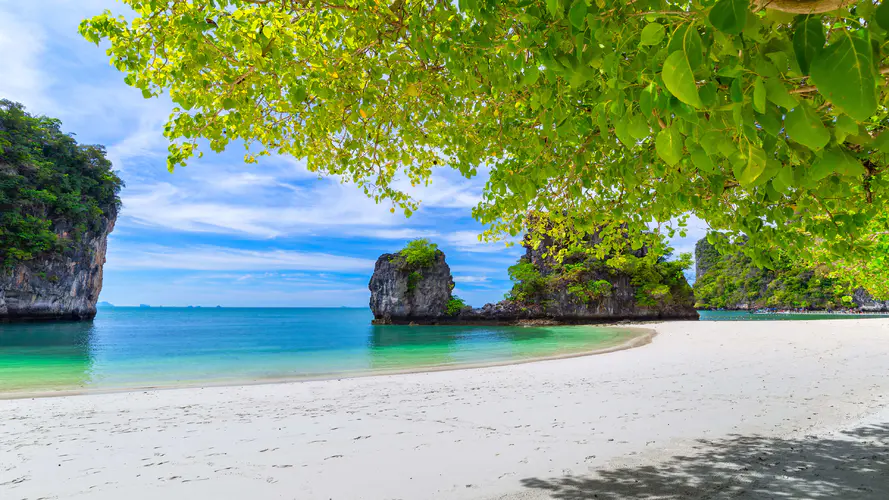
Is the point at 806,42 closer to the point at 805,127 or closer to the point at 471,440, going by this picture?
the point at 805,127

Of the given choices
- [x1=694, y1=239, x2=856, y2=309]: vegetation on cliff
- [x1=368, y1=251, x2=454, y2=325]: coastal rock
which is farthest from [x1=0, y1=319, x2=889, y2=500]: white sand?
[x1=694, y1=239, x2=856, y2=309]: vegetation on cliff

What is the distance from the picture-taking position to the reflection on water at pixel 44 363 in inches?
511

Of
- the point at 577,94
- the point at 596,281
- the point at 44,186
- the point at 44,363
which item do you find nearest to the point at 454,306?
the point at 596,281

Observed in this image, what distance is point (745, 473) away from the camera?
13.6 ft

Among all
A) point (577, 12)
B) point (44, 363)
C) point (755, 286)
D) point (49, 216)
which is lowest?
point (44, 363)

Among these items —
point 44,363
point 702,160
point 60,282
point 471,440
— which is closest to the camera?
point 702,160

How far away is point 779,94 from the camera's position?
1.39m

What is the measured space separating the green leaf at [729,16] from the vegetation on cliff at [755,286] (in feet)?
245

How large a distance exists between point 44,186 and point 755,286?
131 meters

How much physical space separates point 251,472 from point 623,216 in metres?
A: 5.18

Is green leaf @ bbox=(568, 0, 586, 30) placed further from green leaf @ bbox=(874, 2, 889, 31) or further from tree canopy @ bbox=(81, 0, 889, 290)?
green leaf @ bbox=(874, 2, 889, 31)

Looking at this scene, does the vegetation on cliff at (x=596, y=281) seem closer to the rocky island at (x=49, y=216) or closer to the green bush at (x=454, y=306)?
the green bush at (x=454, y=306)

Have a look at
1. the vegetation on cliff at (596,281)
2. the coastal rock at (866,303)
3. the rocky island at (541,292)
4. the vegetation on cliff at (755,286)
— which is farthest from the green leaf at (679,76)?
the coastal rock at (866,303)

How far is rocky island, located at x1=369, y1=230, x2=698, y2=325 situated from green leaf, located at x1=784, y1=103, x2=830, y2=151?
4726 centimetres
